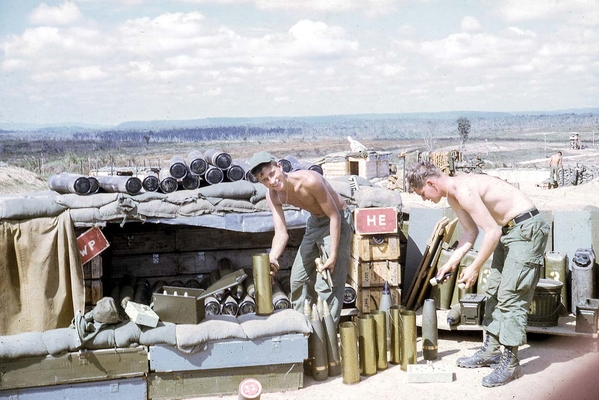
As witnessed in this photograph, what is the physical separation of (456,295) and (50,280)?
468 centimetres

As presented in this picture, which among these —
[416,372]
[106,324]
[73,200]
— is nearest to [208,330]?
[106,324]

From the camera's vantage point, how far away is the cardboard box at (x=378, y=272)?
769cm

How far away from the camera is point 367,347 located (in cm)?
622

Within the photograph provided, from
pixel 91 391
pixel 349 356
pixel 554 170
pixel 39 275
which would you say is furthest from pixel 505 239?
pixel 554 170

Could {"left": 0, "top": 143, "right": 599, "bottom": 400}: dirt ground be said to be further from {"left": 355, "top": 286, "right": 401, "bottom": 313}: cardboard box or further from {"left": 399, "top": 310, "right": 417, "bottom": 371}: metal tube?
{"left": 355, "top": 286, "right": 401, "bottom": 313}: cardboard box

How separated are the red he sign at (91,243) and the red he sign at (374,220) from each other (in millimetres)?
2860

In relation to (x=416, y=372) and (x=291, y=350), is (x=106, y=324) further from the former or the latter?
(x=416, y=372)

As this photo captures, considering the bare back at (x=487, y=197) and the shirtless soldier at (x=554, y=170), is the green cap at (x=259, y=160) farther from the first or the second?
the shirtless soldier at (x=554, y=170)

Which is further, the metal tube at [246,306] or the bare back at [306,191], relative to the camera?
the metal tube at [246,306]

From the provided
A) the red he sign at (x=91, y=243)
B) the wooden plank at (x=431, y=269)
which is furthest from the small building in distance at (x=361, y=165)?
the red he sign at (x=91, y=243)

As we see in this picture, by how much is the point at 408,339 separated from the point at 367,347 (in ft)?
1.38

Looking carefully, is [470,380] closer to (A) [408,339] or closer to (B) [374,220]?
(A) [408,339]

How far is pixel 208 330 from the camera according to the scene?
580 centimetres

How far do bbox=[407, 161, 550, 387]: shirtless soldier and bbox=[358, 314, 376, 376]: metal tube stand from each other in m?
0.85
